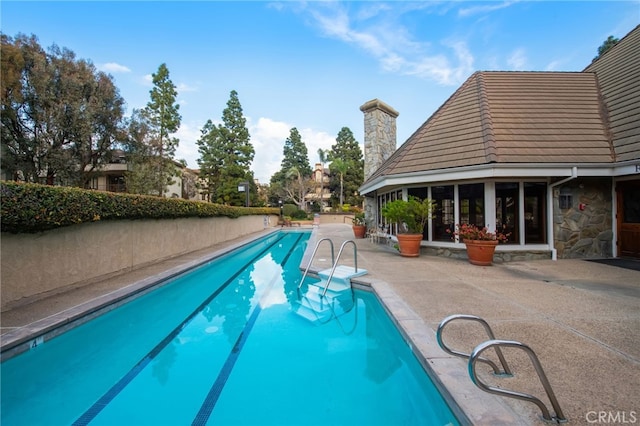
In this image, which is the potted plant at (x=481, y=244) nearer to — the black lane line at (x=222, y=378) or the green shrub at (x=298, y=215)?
the black lane line at (x=222, y=378)

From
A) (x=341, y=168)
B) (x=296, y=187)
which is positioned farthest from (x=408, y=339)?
(x=296, y=187)

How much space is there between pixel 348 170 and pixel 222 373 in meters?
37.9

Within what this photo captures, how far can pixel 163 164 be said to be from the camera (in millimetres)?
23141

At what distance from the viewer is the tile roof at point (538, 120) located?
7.74 metres

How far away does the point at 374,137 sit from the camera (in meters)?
14.4

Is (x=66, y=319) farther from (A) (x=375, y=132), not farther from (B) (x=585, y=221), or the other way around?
(A) (x=375, y=132)

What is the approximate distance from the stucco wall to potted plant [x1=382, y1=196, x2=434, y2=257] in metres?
7.18

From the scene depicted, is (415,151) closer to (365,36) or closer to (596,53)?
(365,36)

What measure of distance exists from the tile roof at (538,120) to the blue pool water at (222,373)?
592 cm

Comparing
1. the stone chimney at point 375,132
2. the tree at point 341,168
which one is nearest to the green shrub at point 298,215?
the tree at point 341,168

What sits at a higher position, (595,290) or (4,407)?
(595,290)

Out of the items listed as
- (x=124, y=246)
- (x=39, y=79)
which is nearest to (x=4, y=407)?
(x=124, y=246)

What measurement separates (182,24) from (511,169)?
1204 cm

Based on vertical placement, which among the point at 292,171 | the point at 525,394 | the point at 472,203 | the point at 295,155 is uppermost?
the point at 295,155
